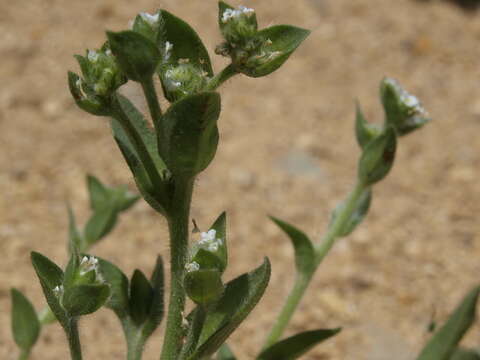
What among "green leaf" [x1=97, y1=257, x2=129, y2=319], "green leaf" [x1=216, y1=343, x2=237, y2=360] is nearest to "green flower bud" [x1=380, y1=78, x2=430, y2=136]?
"green leaf" [x1=216, y1=343, x2=237, y2=360]

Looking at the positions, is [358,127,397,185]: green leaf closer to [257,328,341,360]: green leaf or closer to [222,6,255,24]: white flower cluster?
[257,328,341,360]: green leaf

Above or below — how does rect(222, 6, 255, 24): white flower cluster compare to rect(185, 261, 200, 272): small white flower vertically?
above

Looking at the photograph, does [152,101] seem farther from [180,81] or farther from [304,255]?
[304,255]

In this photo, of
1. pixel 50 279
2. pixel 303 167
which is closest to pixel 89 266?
pixel 50 279

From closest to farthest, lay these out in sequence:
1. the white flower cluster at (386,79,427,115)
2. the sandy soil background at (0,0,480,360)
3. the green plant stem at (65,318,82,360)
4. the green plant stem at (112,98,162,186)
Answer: the green plant stem at (112,98,162,186), the green plant stem at (65,318,82,360), the white flower cluster at (386,79,427,115), the sandy soil background at (0,0,480,360)

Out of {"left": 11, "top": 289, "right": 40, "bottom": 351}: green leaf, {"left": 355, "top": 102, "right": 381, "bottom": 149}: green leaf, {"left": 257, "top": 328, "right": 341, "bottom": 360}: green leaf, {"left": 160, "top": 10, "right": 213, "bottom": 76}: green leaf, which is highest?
{"left": 160, "top": 10, "right": 213, "bottom": 76}: green leaf

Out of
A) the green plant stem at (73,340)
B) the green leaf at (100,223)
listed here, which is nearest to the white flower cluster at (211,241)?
the green plant stem at (73,340)
